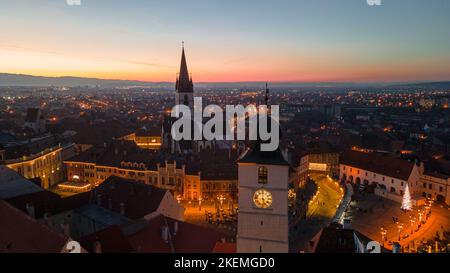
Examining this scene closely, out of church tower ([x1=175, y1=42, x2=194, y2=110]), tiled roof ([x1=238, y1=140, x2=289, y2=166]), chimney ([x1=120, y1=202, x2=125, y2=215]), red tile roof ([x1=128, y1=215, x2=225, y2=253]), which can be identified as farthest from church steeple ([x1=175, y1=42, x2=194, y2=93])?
tiled roof ([x1=238, y1=140, x2=289, y2=166])

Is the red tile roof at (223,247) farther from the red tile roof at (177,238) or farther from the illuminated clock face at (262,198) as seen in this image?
the illuminated clock face at (262,198)

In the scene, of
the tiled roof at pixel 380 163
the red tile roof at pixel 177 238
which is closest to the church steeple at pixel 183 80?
the tiled roof at pixel 380 163

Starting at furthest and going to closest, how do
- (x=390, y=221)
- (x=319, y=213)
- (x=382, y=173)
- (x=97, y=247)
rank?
(x=382, y=173) < (x=319, y=213) < (x=390, y=221) < (x=97, y=247)

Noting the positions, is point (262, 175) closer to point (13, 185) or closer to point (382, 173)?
point (13, 185)

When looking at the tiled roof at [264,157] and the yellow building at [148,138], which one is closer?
the tiled roof at [264,157]

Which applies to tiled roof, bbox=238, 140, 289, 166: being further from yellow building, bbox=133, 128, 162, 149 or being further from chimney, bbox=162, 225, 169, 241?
yellow building, bbox=133, 128, 162, 149

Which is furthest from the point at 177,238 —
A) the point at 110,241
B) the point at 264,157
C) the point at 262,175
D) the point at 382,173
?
the point at 382,173
